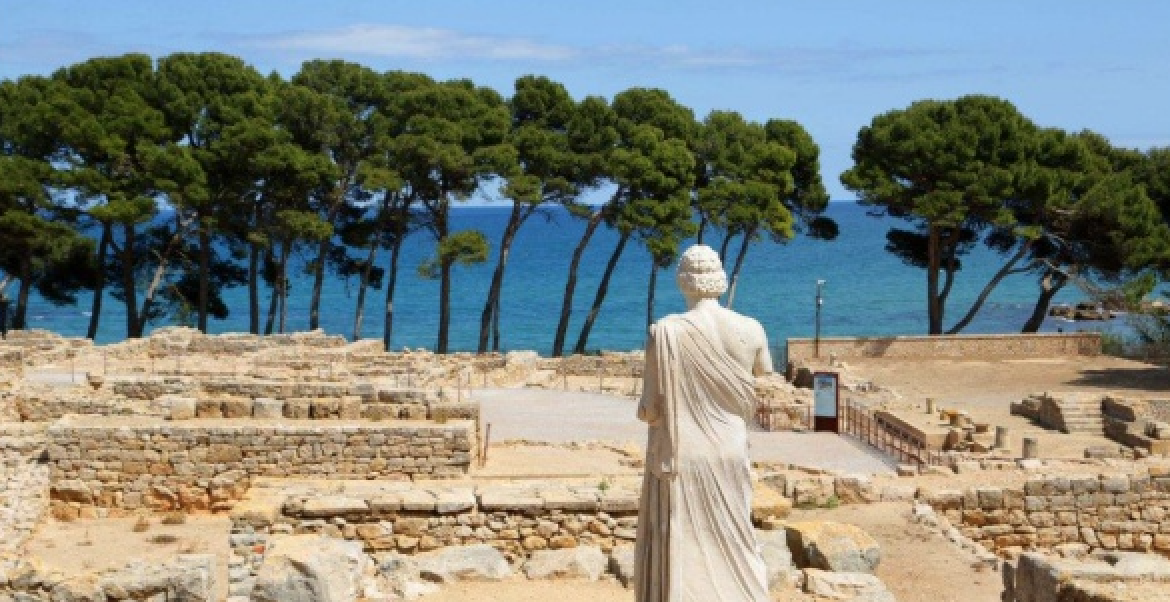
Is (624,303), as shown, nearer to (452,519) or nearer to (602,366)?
(602,366)

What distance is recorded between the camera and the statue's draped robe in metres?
7.15

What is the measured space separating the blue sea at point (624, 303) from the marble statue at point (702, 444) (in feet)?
224

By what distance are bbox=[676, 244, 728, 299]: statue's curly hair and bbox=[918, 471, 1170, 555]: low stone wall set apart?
933cm

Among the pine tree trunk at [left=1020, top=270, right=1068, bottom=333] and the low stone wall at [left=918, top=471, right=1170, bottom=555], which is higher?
the pine tree trunk at [left=1020, top=270, right=1068, bottom=333]

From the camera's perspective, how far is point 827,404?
2427 centimetres

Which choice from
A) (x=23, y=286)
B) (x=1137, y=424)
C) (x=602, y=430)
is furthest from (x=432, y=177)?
(x=1137, y=424)

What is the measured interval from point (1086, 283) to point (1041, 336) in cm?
501

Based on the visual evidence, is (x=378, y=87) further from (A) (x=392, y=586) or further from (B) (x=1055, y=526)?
(A) (x=392, y=586)

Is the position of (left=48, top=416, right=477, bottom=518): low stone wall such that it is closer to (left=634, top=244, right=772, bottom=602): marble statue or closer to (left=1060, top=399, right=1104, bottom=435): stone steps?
(left=634, top=244, right=772, bottom=602): marble statue

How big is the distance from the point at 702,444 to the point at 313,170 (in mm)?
33737

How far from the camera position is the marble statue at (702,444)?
7.15 meters

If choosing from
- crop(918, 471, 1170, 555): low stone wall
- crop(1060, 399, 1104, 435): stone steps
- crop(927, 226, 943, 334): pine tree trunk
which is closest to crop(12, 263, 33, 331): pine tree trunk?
crop(927, 226, 943, 334): pine tree trunk

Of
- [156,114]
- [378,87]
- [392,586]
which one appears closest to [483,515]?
[392,586]

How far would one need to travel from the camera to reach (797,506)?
15.8 m
